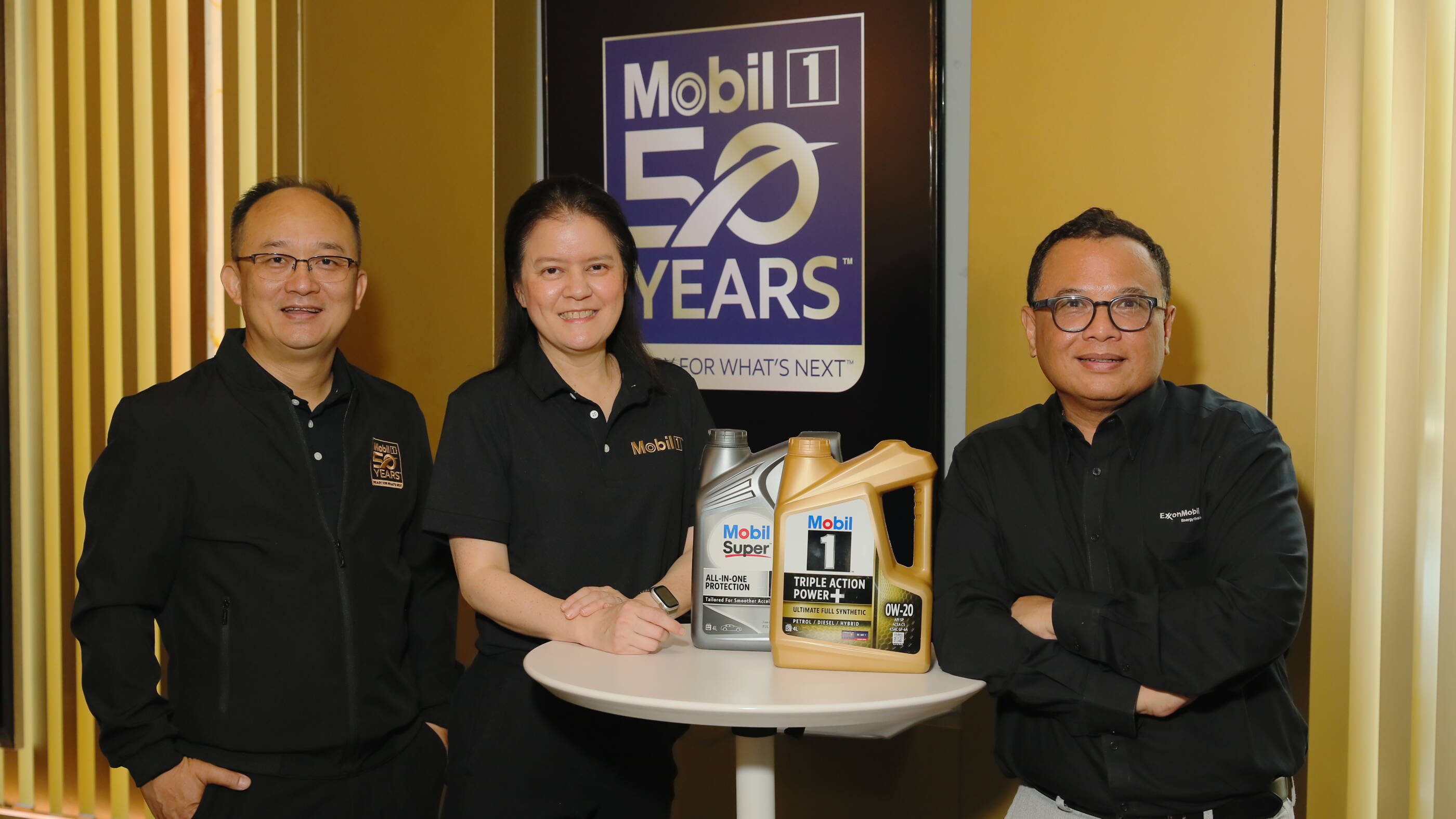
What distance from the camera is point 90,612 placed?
1736 millimetres

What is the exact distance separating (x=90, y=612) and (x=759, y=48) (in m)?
1.80

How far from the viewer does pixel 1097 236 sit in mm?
1624

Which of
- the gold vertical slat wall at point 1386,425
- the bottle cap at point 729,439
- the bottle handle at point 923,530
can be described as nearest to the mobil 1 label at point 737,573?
the bottle cap at point 729,439

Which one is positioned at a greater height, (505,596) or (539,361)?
(539,361)

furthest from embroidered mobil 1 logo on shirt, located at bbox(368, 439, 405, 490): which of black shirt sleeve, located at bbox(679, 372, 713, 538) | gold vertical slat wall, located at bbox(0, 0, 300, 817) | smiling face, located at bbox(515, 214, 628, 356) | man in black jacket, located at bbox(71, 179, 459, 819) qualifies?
gold vertical slat wall, located at bbox(0, 0, 300, 817)

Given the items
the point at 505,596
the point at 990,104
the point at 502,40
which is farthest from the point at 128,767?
the point at 990,104

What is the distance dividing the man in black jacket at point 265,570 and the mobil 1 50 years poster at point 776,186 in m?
0.87

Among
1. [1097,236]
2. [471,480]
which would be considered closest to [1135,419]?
[1097,236]

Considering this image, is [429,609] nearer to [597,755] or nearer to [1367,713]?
[597,755]

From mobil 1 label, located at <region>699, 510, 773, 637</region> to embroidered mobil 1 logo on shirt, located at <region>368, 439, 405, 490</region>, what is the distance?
67 cm

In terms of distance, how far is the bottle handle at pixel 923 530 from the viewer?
155 centimetres

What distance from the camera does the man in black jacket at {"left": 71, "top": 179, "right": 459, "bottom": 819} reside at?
1.73 meters

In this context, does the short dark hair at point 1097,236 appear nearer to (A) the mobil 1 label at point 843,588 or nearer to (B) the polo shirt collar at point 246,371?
(A) the mobil 1 label at point 843,588

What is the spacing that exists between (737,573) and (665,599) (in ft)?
0.38
